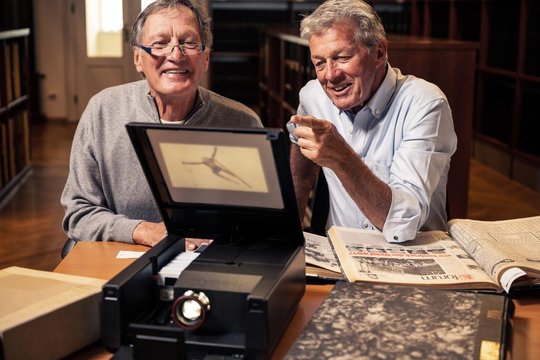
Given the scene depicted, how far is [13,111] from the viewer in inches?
228

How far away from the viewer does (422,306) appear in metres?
1.29

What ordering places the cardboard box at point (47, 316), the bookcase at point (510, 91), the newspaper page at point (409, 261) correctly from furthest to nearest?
the bookcase at point (510, 91) < the newspaper page at point (409, 261) < the cardboard box at point (47, 316)

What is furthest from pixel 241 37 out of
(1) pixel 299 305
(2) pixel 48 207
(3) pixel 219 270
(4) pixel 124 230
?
(3) pixel 219 270

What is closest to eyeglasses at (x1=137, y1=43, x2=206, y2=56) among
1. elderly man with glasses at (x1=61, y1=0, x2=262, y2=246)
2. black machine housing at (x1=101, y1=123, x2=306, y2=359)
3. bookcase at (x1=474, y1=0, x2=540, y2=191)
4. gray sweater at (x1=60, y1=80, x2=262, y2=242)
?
elderly man with glasses at (x1=61, y1=0, x2=262, y2=246)

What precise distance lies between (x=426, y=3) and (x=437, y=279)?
6801 millimetres

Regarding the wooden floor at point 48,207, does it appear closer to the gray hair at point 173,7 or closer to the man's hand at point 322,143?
the gray hair at point 173,7

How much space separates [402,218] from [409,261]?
194mm

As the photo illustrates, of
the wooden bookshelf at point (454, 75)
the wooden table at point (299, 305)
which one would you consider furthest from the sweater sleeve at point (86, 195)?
the wooden bookshelf at point (454, 75)

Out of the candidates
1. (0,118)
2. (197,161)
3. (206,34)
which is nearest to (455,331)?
(197,161)

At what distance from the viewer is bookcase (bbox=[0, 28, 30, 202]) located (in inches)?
215

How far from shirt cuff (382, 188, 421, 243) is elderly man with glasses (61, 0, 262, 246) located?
60 centimetres

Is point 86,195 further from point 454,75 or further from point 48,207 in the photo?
point 48,207

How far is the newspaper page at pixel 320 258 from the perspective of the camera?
1.51 meters

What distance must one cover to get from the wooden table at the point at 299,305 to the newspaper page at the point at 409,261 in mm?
70
